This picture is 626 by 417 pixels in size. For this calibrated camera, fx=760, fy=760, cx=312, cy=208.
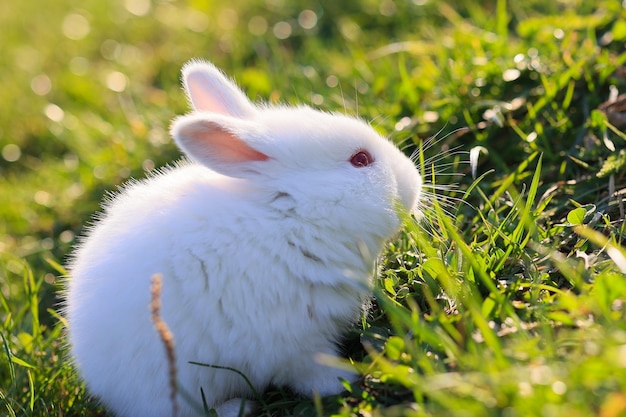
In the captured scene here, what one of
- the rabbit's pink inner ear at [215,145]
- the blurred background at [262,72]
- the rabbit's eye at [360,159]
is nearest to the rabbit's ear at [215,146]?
the rabbit's pink inner ear at [215,145]

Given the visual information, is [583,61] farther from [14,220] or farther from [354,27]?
[14,220]

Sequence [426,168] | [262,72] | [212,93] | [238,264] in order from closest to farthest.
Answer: [238,264]
[212,93]
[426,168]
[262,72]

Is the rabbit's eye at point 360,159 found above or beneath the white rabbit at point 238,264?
above

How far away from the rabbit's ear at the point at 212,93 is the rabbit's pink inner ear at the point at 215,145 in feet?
1.28

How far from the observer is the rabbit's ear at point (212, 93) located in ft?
10.1

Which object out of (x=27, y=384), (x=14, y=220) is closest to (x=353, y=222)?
(x=27, y=384)

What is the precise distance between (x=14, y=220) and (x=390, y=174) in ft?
9.43

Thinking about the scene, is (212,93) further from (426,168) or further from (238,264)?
(426,168)

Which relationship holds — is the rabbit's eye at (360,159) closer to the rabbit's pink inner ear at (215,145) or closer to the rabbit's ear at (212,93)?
the rabbit's pink inner ear at (215,145)

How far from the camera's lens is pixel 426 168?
3.57 meters

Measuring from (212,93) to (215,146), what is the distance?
513 mm

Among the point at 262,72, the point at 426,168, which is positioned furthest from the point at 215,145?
the point at 262,72

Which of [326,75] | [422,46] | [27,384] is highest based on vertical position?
[422,46]

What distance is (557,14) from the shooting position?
450 cm
